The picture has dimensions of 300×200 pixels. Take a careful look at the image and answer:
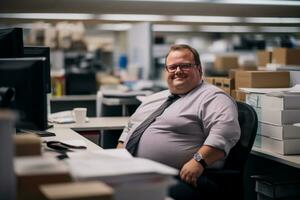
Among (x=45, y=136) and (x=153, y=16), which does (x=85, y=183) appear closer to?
(x=45, y=136)

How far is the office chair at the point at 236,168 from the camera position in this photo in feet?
7.77

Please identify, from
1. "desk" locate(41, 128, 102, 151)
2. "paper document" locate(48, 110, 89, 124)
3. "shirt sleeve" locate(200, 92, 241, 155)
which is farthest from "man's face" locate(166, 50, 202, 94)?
"paper document" locate(48, 110, 89, 124)

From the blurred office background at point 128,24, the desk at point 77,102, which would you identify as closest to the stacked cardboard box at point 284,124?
the blurred office background at point 128,24

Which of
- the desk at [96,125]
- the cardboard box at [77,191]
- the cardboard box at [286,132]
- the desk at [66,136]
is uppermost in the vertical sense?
the cardboard box at [77,191]

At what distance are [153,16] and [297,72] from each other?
1.39 metres

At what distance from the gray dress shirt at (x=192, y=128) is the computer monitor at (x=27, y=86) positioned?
2.18 feet

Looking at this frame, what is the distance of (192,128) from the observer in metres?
2.57

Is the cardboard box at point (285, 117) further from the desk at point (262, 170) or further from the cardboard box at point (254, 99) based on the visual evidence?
the desk at point (262, 170)

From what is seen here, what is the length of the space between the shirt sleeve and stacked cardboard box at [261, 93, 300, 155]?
0.24 m

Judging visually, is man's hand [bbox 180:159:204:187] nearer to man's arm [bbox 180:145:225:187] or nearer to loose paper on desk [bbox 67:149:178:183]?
man's arm [bbox 180:145:225:187]

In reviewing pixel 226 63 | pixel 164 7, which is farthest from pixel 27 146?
pixel 226 63

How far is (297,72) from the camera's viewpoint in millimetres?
3135

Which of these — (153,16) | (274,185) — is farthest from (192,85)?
(153,16)

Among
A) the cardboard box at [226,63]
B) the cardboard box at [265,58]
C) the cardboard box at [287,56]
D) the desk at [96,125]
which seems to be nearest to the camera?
the desk at [96,125]
